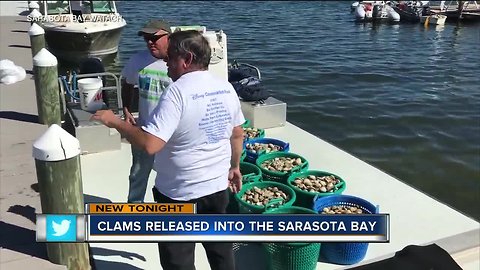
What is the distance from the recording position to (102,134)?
20.8 feet

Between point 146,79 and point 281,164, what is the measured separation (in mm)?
1941

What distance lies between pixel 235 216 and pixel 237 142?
0.64 meters

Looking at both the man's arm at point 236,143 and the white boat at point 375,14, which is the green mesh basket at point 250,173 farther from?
the white boat at point 375,14

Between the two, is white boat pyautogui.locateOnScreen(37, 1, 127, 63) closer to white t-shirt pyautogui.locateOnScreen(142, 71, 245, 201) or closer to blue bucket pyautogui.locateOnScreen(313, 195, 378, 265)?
blue bucket pyautogui.locateOnScreen(313, 195, 378, 265)

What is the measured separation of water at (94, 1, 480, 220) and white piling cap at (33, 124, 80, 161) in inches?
219

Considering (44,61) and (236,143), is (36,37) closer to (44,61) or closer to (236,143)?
(44,61)

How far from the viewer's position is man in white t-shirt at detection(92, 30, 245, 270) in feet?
8.79

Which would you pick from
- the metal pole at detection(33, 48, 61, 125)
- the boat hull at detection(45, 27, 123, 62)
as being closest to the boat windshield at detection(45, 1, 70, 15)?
the boat hull at detection(45, 27, 123, 62)

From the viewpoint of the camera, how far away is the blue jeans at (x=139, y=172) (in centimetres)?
432

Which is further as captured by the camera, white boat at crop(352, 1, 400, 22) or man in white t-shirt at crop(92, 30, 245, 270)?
white boat at crop(352, 1, 400, 22)

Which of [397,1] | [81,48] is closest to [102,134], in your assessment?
[81,48]

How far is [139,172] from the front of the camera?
4.38 m

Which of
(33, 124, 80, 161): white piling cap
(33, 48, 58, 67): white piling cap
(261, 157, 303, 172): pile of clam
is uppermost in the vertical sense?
(33, 48, 58, 67): white piling cap

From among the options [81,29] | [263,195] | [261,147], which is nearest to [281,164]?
[261,147]
